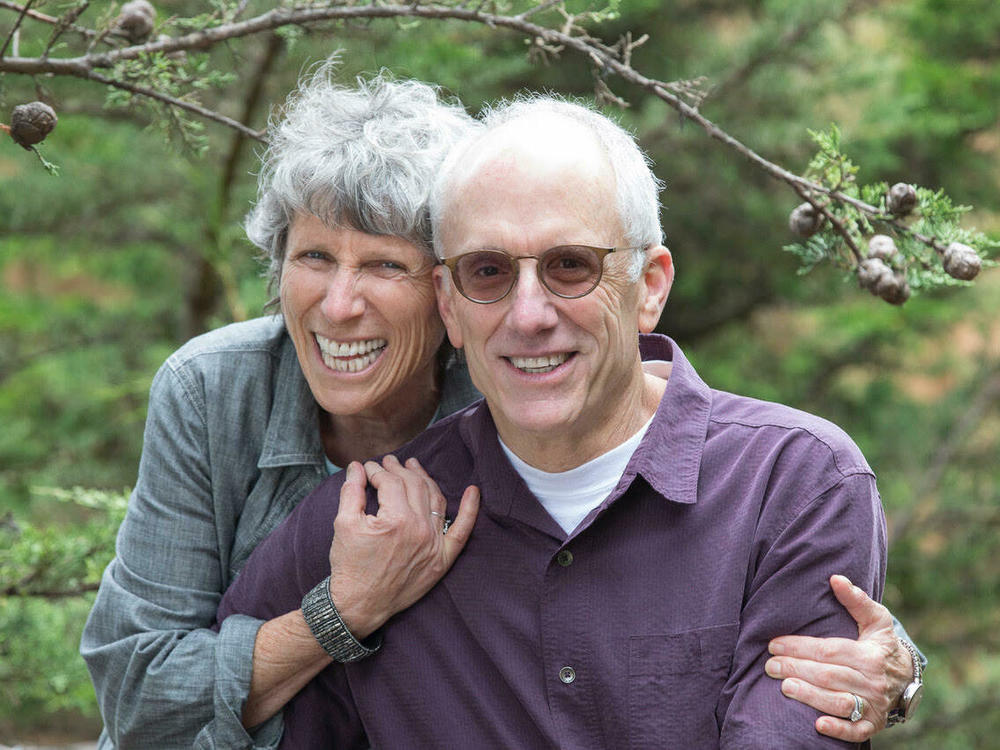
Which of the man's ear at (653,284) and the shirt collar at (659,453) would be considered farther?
the man's ear at (653,284)

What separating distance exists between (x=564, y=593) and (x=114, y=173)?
4.06 m

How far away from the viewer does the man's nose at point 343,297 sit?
228 cm

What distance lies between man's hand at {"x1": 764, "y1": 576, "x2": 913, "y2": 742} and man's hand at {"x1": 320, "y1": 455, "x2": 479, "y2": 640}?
0.64 meters

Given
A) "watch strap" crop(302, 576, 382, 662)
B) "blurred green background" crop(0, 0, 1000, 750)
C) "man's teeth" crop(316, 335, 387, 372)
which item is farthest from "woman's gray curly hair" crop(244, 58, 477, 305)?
"blurred green background" crop(0, 0, 1000, 750)

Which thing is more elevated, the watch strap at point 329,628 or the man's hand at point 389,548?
the man's hand at point 389,548

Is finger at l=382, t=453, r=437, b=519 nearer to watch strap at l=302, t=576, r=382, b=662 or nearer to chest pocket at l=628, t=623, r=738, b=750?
watch strap at l=302, t=576, r=382, b=662

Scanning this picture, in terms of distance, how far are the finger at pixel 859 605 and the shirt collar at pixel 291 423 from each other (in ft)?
3.72

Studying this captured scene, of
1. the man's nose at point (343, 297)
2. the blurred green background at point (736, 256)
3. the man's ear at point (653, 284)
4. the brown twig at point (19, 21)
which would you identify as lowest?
the blurred green background at point (736, 256)

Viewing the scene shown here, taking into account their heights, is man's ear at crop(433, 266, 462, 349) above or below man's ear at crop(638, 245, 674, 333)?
below

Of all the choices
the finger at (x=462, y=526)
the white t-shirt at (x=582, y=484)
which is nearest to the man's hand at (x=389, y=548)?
the finger at (x=462, y=526)

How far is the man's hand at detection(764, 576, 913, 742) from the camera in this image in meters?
1.84

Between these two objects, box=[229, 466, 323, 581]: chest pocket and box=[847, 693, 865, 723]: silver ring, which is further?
box=[229, 466, 323, 581]: chest pocket

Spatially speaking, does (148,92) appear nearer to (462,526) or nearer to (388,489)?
(388,489)

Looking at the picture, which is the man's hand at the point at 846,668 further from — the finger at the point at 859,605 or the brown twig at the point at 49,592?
the brown twig at the point at 49,592
